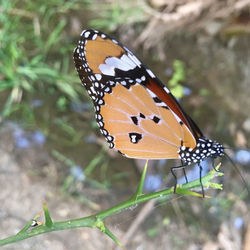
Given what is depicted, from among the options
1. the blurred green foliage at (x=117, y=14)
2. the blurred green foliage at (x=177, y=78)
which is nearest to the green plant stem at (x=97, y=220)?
the blurred green foliage at (x=177, y=78)

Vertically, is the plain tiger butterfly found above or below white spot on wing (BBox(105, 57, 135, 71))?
below

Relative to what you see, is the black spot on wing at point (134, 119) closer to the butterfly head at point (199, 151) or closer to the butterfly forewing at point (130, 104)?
the butterfly forewing at point (130, 104)

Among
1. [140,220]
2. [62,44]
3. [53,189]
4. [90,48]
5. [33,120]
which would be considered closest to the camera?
[90,48]

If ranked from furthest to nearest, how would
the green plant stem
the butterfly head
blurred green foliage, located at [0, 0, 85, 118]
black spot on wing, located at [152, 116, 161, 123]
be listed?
blurred green foliage, located at [0, 0, 85, 118] < black spot on wing, located at [152, 116, 161, 123] < the butterfly head < the green plant stem

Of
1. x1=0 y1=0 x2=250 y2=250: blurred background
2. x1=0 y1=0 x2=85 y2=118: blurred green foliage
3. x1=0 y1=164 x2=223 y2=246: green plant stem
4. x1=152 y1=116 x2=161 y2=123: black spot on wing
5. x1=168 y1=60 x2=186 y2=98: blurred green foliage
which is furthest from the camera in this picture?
x1=168 y1=60 x2=186 y2=98: blurred green foliage

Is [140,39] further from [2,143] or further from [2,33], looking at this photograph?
[2,143]

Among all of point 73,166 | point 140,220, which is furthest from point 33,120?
point 140,220

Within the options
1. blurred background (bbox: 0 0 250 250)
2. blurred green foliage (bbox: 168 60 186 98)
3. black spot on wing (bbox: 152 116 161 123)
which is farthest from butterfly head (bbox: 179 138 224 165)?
blurred green foliage (bbox: 168 60 186 98)

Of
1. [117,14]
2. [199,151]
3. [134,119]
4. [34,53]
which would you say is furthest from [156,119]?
[117,14]

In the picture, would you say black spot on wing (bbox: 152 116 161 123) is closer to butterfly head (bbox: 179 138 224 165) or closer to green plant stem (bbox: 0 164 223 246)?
butterfly head (bbox: 179 138 224 165)
